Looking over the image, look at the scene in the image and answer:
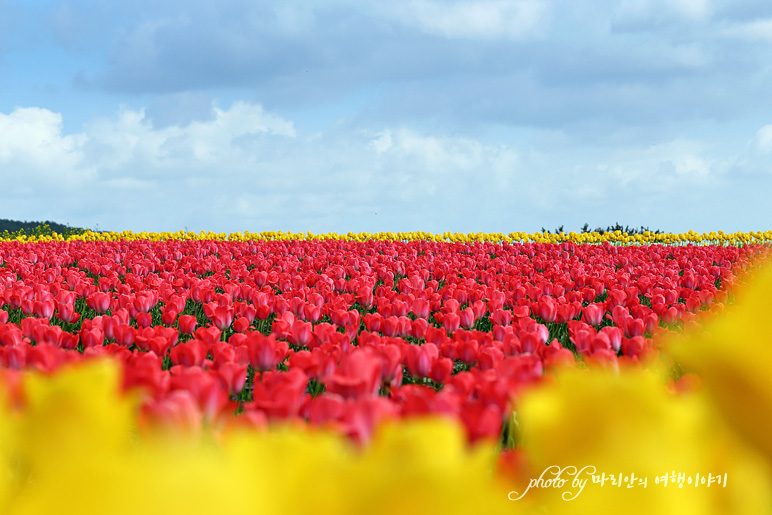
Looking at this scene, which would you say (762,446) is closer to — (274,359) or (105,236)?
(274,359)

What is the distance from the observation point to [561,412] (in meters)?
0.62

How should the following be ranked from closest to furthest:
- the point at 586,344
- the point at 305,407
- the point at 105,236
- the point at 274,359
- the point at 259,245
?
the point at 305,407 < the point at 274,359 < the point at 586,344 < the point at 259,245 < the point at 105,236

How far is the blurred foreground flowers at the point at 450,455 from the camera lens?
443 mm

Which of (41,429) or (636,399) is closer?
(636,399)

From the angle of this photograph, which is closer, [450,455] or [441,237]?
[450,455]

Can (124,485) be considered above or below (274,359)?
above

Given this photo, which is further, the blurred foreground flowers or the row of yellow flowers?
the row of yellow flowers

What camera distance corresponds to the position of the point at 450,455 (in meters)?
0.54

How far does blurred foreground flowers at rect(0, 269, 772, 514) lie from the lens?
0.44 meters

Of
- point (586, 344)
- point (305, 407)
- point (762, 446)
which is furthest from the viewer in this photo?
point (586, 344)

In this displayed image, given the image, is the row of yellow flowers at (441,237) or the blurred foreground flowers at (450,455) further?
the row of yellow flowers at (441,237)

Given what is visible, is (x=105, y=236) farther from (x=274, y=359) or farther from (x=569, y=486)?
(x=569, y=486)

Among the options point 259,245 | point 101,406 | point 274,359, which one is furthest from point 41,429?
point 259,245

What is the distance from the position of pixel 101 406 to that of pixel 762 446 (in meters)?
0.70
